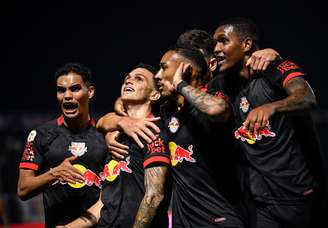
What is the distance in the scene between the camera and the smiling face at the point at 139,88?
13.9 ft

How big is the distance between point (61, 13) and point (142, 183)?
11.1 metres

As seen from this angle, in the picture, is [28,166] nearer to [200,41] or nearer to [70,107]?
[70,107]

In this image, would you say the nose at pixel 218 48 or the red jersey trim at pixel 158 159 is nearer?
the red jersey trim at pixel 158 159

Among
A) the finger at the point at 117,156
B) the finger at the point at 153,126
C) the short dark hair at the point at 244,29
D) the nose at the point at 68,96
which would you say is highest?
the short dark hair at the point at 244,29

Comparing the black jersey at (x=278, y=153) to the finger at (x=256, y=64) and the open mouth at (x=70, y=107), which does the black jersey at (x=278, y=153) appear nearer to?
the finger at (x=256, y=64)

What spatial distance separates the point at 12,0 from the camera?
13.7 meters

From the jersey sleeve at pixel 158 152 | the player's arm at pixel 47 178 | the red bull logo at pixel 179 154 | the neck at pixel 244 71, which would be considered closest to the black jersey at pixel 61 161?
the player's arm at pixel 47 178

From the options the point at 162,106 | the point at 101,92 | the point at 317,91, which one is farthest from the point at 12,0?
the point at 162,106

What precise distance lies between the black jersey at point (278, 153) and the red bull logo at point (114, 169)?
78cm

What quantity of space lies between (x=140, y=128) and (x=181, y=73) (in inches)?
18.0

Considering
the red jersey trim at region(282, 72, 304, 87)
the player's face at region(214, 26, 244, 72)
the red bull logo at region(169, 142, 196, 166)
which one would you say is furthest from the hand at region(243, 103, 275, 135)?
the player's face at region(214, 26, 244, 72)

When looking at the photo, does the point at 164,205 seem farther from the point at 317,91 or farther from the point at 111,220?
the point at 317,91

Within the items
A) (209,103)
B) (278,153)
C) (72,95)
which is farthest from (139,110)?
(278,153)

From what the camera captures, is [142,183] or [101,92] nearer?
[142,183]
